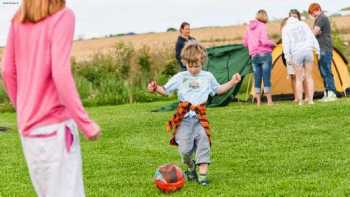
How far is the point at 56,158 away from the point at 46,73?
477 mm

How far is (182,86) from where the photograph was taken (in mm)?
8398

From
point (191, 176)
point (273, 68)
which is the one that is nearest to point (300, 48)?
point (273, 68)

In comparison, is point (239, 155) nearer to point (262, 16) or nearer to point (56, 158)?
point (56, 158)

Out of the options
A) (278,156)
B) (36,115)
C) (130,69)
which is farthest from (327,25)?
(36,115)

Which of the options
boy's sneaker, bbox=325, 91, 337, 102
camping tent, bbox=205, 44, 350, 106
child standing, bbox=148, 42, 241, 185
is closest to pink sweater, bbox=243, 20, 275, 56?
boy's sneaker, bbox=325, 91, 337, 102

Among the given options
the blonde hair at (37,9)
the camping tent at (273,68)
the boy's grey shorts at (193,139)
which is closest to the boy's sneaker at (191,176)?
the boy's grey shorts at (193,139)

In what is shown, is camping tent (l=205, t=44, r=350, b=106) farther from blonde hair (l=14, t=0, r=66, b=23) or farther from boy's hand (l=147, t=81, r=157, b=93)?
blonde hair (l=14, t=0, r=66, b=23)

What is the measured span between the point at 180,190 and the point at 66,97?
3732 mm

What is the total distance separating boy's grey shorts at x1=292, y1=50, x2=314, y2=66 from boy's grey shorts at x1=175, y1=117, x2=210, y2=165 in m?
7.44

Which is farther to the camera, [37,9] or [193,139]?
[193,139]

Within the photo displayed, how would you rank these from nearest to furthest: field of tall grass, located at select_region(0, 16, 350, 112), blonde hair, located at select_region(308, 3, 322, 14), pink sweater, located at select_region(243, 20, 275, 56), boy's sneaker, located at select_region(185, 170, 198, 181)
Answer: boy's sneaker, located at select_region(185, 170, 198, 181)
pink sweater, located at select_region(243, 20, 275, 56)
blonde hair, located at select_region(308, 3, 322, 14)
field of tall grass, located at select_region(0, 16, 350, 112)

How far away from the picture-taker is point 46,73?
473cm

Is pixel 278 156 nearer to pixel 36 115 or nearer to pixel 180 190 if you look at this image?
pixel 180 190

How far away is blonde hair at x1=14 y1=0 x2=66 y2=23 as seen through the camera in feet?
15.5
